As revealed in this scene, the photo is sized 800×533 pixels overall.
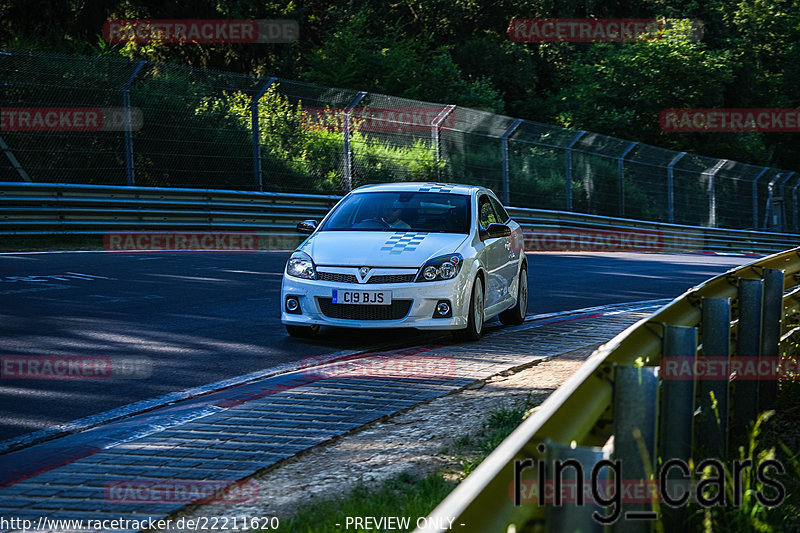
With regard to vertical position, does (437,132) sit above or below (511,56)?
below

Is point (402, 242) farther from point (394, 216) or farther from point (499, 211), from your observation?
point (499, 211)

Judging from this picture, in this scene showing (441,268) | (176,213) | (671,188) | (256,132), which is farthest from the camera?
(671,188)

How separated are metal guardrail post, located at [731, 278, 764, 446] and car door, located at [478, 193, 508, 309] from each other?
462 centimetres

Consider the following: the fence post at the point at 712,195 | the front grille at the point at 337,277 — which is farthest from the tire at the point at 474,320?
the fence post at the point at 712,195

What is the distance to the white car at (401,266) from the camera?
944cm

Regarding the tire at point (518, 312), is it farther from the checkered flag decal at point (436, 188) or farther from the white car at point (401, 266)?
the checkered flag decal at point (436, 188)

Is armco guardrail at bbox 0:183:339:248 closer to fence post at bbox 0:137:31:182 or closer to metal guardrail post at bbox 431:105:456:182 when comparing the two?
fence post at bbox 0:137:31:182

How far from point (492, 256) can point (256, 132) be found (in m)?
11.6

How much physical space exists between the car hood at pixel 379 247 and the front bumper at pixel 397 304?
0.78ft

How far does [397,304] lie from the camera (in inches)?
372

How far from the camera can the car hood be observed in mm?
9570

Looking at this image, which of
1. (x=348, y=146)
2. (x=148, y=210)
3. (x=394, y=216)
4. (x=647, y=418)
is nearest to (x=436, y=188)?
(x=394, y=216)

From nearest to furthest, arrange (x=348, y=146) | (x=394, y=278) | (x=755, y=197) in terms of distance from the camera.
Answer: (x=394, y=278)
(x=348, y=146)
(x=755, y=197)

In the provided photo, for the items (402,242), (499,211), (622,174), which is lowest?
(402,242)
